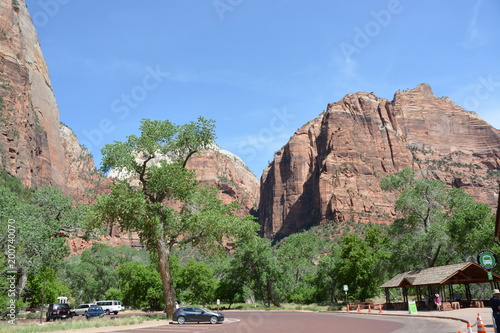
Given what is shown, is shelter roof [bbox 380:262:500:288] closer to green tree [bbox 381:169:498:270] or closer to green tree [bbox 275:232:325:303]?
green tree [bbox 381:169:498:270]

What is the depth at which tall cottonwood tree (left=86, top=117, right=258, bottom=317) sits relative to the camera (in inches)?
1216

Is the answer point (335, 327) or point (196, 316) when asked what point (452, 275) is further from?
point (196, 316)

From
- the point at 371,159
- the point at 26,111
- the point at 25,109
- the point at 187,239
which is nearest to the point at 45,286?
the point at 187,239

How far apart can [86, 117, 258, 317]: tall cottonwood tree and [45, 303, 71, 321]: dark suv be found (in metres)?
12.6

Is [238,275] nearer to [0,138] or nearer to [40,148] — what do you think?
[0,138]

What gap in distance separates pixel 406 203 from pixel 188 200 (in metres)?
27.9

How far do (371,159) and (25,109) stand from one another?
132 metres

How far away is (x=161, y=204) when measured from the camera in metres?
32.3

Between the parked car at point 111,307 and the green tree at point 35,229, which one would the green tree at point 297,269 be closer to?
the parked car at point 111,307

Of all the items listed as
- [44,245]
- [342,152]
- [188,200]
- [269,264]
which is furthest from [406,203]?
[342,152]

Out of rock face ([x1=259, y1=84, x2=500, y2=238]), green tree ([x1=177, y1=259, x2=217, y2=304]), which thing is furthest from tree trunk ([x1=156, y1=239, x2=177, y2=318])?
rock face ([x1=259, y1=84, x2=500, y2=238])

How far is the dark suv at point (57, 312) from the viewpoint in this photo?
37.5 m

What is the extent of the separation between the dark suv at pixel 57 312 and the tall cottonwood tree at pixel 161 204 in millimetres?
12607

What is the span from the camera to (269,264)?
5903 centimetres
